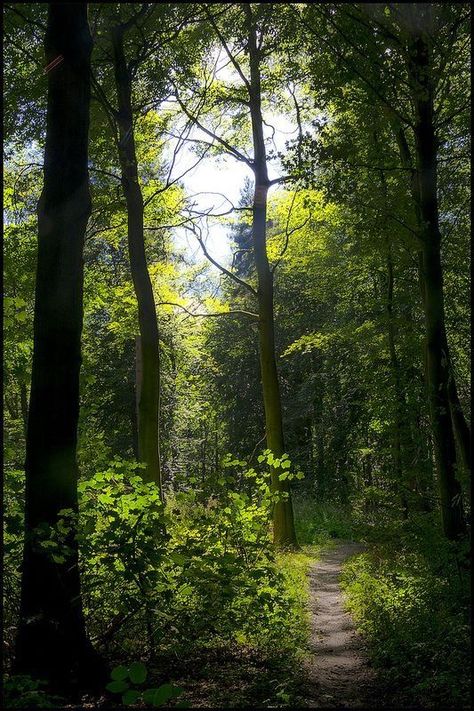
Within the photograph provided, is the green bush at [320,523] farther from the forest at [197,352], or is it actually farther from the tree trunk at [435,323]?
the tree trunk at [435,323]

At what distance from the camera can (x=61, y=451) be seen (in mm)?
4695

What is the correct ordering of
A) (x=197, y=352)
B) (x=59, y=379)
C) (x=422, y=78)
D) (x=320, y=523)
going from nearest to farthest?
(x=59, y=379), (x=422, y=78), (x=320, y=523), (x=197, y=352)

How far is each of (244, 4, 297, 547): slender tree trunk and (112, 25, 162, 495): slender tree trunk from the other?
2.90 metres

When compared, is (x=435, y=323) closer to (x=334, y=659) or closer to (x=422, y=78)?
(x=422, y=78)

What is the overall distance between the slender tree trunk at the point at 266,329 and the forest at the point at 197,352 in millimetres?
50

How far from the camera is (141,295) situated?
11484 millimetres

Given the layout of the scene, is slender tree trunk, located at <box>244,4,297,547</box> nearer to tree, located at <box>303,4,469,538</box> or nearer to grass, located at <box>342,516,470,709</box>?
grass, located at <box>342,516,470,709</box>

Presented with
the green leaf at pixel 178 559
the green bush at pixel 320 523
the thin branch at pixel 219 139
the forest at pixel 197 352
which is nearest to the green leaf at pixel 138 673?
the forest at pixel 197 352

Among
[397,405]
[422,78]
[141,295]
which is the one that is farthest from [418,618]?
[397,405]

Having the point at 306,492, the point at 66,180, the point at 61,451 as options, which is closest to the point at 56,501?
the point at 61,451

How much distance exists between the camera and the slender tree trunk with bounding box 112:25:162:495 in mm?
11016

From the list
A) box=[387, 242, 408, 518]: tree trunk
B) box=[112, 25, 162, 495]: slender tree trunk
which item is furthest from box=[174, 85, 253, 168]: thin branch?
box=[387, 242, 408, 518]: tree trunk

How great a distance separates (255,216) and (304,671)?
10.2 metres

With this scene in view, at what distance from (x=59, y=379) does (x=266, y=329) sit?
926 cm
